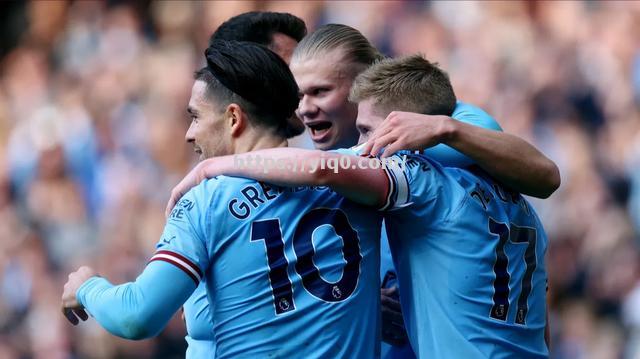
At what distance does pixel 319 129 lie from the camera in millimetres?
4172

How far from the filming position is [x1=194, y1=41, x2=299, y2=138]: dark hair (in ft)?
9.52

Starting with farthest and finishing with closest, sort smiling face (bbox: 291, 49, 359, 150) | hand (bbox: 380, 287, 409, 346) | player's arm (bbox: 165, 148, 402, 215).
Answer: smiling face (bbox: 291, 49, 359, 150) → hand (bbox: 380, 287, 409, 346) → player's arm (bbox: 165, 148, 402, 215)

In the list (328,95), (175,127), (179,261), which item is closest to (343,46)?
(328,95)

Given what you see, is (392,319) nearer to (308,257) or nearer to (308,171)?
(308,257)

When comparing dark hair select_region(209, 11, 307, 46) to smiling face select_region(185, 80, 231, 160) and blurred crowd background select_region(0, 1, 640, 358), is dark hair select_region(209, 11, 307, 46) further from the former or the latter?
blurred crowd background select_region(0, 1, 640, 358)

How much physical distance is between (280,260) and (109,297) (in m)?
0.46

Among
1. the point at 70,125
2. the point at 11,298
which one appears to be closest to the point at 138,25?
the point at 70,125

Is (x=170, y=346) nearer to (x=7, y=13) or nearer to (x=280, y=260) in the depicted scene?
(x=7, y=13)

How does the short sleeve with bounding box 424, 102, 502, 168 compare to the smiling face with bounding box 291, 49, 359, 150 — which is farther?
the smiling face with bounding box 291, 49, 359, 150

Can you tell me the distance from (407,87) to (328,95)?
86 cm

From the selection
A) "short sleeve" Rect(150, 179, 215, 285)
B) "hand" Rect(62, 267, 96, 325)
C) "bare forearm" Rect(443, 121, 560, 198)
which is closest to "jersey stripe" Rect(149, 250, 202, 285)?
"short sleeve" Rect(150, 179, 215, 285)

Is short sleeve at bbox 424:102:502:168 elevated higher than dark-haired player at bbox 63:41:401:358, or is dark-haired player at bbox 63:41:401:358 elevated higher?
short sleeve at bbox 424:102:502:168

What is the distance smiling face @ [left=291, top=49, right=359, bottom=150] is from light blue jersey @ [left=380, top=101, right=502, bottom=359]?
0.72 meters

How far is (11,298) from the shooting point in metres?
7.30
